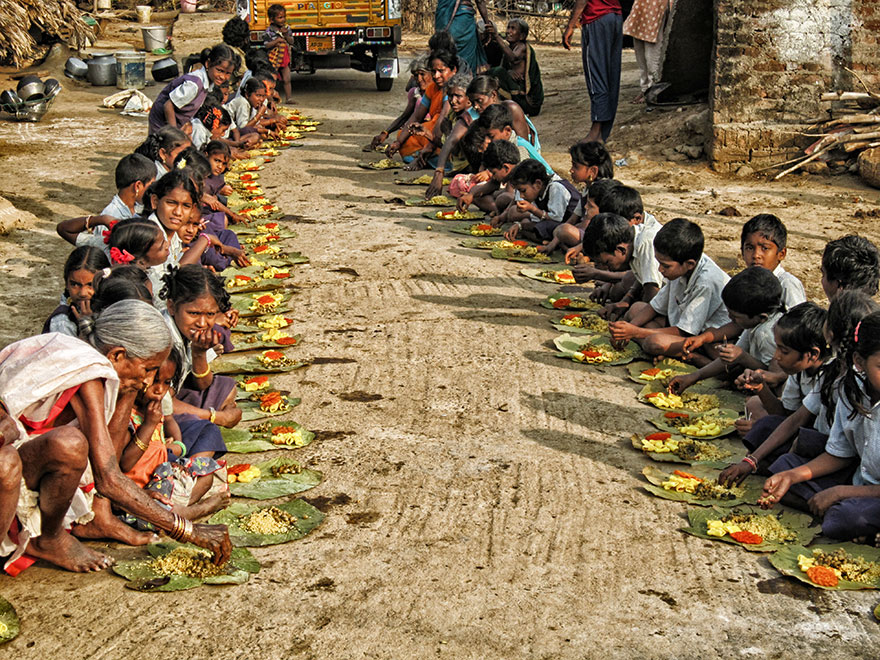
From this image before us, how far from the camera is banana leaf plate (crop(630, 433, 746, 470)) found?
4.62 metres

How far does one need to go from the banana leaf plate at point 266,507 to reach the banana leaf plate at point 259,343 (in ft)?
6.59

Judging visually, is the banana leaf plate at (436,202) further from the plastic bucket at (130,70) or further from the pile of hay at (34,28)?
the pile of hay at (34,28)

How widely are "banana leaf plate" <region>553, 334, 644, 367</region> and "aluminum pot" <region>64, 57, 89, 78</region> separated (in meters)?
13.0

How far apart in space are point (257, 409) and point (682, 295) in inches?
101

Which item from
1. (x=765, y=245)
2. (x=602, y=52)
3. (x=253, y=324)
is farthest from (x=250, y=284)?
(x=602, y=52)

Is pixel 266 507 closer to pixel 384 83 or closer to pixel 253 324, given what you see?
pixel 253 324

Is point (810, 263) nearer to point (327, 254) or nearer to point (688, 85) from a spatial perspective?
point (327, 254)

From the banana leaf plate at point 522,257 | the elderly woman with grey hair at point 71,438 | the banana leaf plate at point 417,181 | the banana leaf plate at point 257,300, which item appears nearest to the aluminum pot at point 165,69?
the banana leaf plate at point 417,181

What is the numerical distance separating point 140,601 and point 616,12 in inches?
371

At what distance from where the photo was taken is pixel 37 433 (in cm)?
358

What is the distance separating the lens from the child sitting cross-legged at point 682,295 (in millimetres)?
5625

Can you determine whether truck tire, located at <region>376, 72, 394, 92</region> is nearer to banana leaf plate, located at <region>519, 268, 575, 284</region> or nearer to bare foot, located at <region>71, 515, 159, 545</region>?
banana leaf plate, located at <region>519, 268, 575, 284</region>

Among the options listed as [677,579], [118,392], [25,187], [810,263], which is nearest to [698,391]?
[677,579]

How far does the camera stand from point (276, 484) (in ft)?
14.4
